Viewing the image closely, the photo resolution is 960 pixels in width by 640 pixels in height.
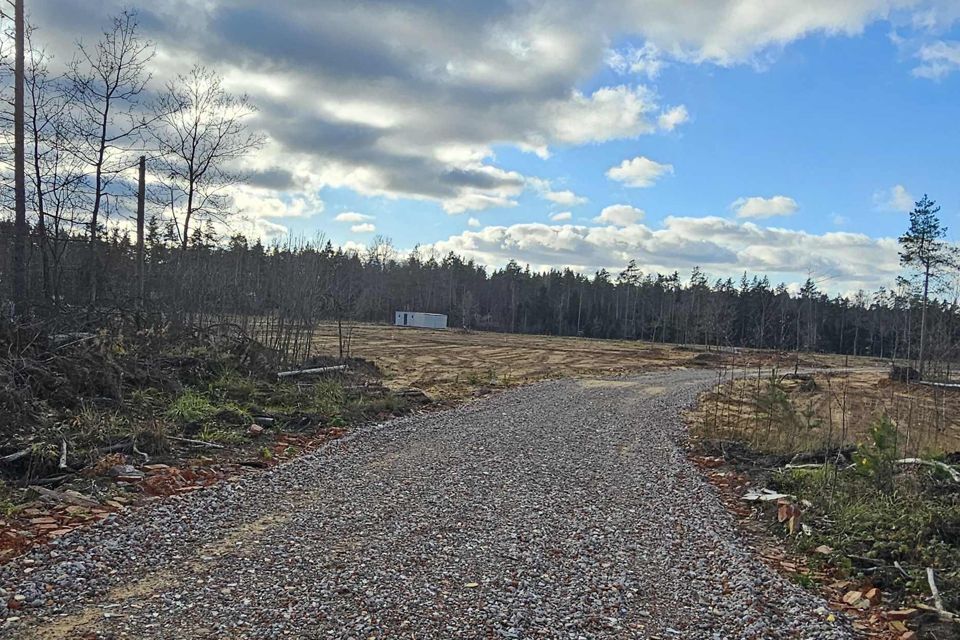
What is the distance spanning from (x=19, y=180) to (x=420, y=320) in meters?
61.6

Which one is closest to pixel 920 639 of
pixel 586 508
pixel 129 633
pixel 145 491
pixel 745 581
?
pixel 745 581

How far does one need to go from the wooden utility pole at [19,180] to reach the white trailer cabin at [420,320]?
6059 cm

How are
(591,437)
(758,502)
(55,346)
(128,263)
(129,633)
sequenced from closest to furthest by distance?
1. (129,633)
2. (758,502)
3. (55,346)
4. (591,437)
5. (128,263)

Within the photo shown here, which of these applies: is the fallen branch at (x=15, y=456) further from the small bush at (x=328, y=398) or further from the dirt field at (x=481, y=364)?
the dirt field at (x=481, y=364)

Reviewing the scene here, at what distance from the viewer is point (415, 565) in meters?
5.08

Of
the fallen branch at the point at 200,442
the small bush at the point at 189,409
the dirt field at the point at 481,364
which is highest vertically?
the small bush at the point at 189,409

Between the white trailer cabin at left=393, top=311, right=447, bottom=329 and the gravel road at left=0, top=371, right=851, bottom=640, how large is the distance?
6589 centimetres

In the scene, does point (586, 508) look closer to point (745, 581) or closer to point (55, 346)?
point (745, 581)

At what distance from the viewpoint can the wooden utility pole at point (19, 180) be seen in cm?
1308

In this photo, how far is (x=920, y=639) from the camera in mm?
4223

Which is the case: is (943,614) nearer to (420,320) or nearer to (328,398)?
(328,398)

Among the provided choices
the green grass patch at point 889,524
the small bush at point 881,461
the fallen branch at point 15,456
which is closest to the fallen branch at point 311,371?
the fallen branch at point 15,456

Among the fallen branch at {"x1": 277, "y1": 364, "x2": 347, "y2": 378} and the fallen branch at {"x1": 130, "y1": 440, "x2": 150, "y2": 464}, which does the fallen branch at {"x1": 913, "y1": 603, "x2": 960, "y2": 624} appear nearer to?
the fallen branch at {"x1": 130, "y1": 440, "x2": 150, "y2": 464}

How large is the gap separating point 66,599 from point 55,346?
7912 mm
